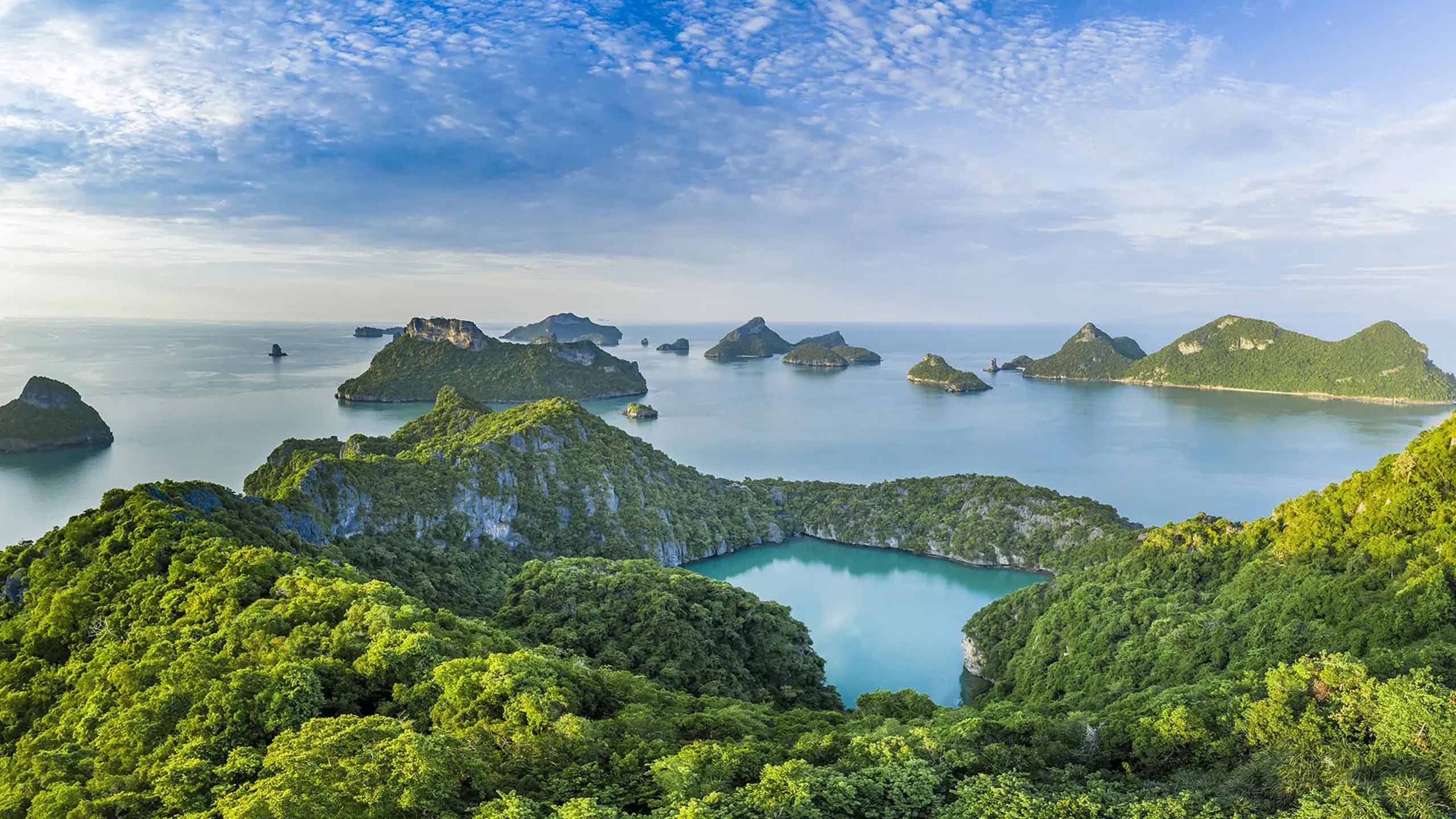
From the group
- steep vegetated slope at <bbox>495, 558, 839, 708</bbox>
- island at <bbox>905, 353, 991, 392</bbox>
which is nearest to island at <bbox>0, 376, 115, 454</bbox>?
steep vegetated slope at <bbox>495, 558, 839, 708</bbox>

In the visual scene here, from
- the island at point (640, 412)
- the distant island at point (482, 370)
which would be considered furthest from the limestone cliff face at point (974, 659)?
the distant island at point (482, 370)

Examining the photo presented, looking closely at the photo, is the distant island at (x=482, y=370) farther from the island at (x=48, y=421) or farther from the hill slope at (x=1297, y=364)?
the hill slope at (x=1297, y=364)

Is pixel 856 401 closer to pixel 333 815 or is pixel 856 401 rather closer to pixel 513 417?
pixel 513 417

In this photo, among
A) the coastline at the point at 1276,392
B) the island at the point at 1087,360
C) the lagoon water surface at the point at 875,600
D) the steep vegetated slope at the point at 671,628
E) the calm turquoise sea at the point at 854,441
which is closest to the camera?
the steep vegetated slope at the point at 671,628

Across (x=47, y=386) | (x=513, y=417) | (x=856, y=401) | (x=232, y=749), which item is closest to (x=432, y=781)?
(x=232, y=749)

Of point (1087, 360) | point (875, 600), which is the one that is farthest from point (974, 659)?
point (1087, 360)

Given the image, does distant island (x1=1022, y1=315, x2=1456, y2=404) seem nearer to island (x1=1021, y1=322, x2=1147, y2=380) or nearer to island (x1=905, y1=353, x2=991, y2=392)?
island (x1=1021, y1=322, x2=1147, y2=380)

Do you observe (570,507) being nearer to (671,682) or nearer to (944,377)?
(671,682)
